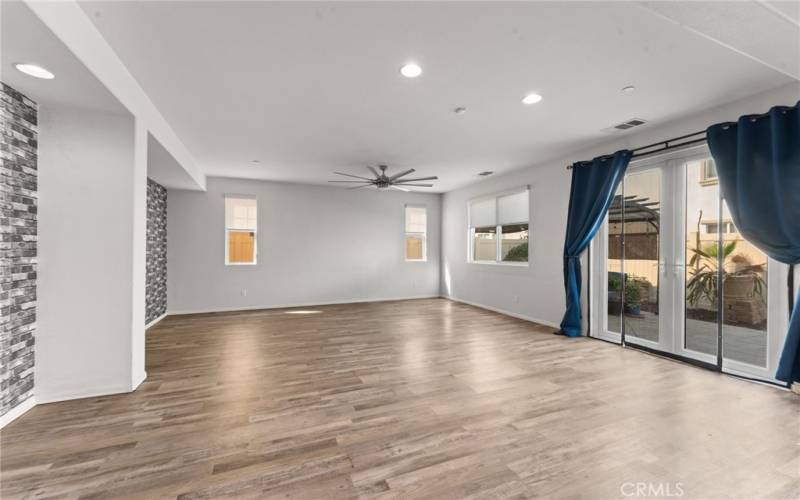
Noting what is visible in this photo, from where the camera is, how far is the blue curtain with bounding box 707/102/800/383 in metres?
2.68

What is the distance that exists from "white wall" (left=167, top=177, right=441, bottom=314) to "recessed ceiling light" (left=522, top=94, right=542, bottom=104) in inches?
192

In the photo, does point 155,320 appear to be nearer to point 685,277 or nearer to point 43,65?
point 43,65

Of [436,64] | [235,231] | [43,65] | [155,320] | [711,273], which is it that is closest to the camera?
[43,65]

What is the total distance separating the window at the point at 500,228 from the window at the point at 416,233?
4.45ft

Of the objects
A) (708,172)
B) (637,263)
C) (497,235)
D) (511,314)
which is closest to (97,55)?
(708,172)

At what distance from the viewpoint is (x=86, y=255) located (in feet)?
8.66

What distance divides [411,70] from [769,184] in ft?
10.9

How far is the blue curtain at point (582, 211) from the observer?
420cm

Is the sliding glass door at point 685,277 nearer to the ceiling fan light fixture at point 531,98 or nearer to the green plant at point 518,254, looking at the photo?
the green plant at point 518,254

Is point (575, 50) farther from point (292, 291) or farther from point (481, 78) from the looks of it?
point (292, 291)

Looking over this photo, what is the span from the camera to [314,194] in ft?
23.3

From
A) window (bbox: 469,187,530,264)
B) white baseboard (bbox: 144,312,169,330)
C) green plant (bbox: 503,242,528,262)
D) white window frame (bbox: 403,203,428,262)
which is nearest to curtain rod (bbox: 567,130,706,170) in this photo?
window (bbox: 469,187,530,264)

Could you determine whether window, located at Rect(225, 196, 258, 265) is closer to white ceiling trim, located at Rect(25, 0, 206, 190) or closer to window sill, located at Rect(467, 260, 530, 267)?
white ceiling trim, located at Rect(25, 0, 206, 190)

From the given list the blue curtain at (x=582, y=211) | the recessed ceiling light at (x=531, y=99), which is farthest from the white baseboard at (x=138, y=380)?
the blue curtain at (x=582, y=211)
